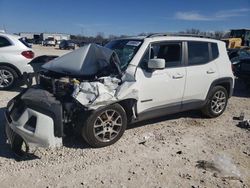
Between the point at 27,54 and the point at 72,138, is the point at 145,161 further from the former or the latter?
the point at 27,54

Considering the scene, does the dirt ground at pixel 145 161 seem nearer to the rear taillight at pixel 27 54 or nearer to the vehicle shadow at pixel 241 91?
the rear taillight at pixel 27 54

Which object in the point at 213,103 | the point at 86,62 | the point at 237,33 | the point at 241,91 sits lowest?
the point at 241,91

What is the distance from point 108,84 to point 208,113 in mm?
2849

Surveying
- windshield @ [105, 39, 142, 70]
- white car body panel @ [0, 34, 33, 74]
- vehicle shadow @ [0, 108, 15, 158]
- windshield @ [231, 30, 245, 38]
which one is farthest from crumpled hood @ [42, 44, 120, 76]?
windshield @ [231, 30, 245, 38]

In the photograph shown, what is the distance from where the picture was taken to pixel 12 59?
8.38 metres

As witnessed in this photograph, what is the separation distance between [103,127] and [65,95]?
2.60ft

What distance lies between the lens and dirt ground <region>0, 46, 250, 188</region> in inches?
146

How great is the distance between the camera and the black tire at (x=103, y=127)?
4.41 m

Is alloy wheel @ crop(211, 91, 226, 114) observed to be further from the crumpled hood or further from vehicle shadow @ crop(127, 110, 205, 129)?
the crumpled hood

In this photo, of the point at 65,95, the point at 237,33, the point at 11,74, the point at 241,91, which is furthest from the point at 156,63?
the point at 237,33

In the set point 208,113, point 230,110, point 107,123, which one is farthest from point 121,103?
point 230,110

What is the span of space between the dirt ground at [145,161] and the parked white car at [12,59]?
10.3ft

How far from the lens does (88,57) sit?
4938 millimetres

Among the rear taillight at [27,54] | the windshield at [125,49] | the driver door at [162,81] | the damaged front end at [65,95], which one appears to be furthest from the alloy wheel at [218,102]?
the rear taillight at [27,54]
